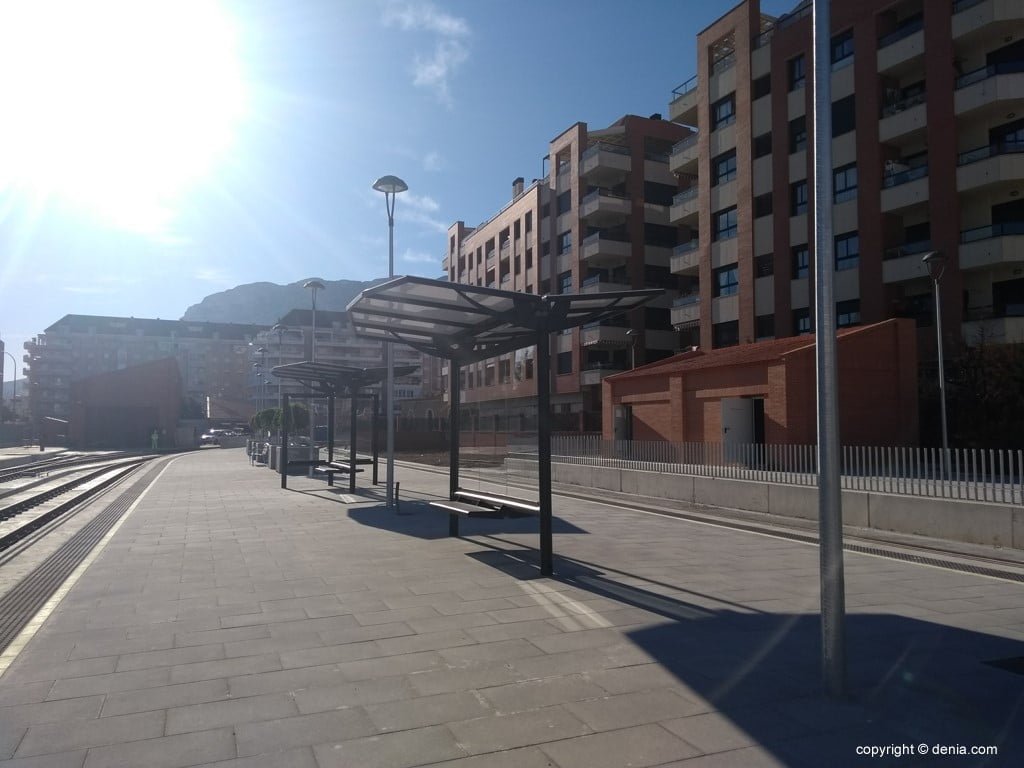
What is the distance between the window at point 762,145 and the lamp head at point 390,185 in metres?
23.2

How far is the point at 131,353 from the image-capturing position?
423 ft

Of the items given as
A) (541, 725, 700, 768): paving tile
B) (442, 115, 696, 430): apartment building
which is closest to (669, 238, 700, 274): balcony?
(442, 115, 696, 430): apartment building

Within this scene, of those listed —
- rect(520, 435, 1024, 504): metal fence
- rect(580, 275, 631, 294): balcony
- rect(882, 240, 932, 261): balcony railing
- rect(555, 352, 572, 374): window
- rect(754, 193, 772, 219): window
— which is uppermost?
rect(754, 193, 772, 219): window

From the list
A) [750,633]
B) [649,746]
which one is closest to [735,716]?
[649,746]

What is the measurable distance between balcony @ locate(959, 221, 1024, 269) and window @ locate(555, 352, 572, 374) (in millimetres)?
25557

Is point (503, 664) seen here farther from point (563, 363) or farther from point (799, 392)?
point (563, 363)

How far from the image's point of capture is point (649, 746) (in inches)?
154

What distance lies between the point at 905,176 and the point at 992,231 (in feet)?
13.1

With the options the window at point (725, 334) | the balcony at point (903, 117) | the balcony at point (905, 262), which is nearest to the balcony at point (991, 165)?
the balcony at point (903, 117)

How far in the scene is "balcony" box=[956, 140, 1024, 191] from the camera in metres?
26.2

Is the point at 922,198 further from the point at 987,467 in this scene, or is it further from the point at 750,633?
the point at 750,633

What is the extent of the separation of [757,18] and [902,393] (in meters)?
22.6

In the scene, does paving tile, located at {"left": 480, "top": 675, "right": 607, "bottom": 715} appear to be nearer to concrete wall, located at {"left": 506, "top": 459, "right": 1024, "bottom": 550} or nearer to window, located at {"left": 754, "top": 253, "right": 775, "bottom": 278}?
concrete wall, located at {"left": 506, "top": 459, "right": 1024, "bottom": 550}

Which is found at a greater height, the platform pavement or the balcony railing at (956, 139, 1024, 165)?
the balcony railing at (956, 139, 1024, 165)
